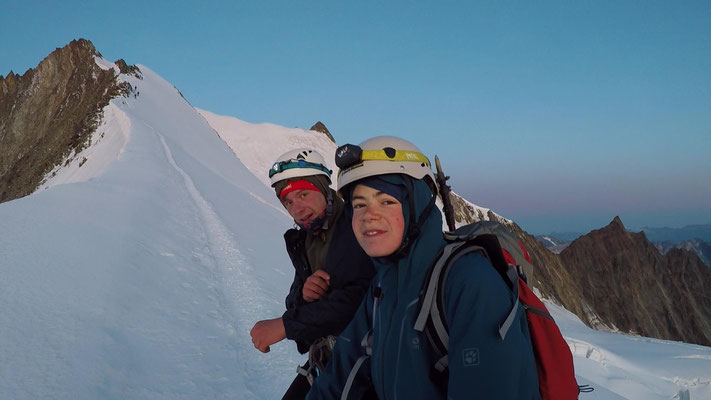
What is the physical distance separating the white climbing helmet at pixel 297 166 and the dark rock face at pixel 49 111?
3415 cm

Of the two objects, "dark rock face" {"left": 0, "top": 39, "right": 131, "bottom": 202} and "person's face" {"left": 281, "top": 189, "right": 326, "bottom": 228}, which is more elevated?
"dark rock face" {"left": 0, "top": 39, "right": 131, "bottom": 202}

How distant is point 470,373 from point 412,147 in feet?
3.67

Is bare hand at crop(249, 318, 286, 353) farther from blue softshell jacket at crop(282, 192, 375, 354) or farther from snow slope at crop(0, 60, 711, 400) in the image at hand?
snow slope at crop(0, 60, 711, 400)

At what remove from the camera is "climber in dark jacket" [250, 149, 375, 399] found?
2980 millimetres

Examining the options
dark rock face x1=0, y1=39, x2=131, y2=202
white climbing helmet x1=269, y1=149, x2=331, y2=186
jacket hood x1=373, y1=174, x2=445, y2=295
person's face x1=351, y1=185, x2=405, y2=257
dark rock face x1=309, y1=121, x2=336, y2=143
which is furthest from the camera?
dark rock face x1=309, y1=121, x2=336, y2=143

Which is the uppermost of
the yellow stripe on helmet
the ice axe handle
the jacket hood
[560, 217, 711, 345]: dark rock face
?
the yellow stripe on helmet

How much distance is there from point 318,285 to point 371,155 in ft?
3.62

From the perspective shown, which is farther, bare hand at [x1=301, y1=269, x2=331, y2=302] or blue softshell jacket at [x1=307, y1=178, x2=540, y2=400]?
bare hand at [x1=301, y1=269, x2=331, y2=302]

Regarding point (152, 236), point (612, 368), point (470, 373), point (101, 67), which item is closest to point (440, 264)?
point (470, 373)

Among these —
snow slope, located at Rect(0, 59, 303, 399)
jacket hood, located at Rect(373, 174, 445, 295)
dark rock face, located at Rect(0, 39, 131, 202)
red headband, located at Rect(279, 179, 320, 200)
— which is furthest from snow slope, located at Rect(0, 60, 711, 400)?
dark rock face, located at Rect(0, 39, 131, 202)

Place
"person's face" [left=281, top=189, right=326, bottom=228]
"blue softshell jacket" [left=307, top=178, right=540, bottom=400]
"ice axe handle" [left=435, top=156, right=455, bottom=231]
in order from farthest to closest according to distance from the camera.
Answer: "person's face" [left=281, top=189, right=326, bottom=228]
"ice axe handle" [left=435, top=156, right=455, bottom=231]
"blue softshell jacket" [left=307, top=178, right=540, bottom=400]

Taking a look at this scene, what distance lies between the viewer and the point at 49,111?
143ft

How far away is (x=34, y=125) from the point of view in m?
44.3

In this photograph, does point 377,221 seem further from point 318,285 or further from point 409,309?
point 318,285
